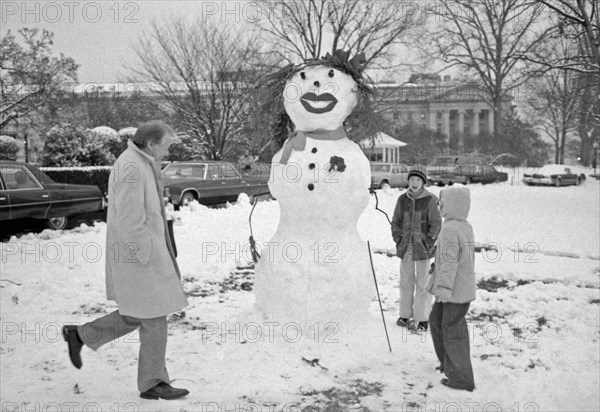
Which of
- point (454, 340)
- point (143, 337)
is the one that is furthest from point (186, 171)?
point (454, 340)

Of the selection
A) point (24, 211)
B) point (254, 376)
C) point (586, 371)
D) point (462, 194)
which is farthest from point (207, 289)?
point (24, 211)

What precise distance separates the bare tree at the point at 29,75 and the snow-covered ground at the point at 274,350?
1182 cm

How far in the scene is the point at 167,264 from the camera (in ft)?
11.8

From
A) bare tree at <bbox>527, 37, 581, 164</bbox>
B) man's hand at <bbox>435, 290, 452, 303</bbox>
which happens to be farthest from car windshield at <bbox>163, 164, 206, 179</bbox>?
man's hand at <bbox>435, 290, 452, 303</bbox>

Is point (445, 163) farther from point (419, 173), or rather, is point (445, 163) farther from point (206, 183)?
point (419, 173)

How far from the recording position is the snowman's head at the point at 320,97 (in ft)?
16.5

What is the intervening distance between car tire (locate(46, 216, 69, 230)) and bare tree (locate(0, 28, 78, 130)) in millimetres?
9256

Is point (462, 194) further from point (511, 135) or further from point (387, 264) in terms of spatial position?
point (511, 135)

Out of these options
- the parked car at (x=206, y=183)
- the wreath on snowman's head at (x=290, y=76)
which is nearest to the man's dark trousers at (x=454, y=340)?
the wreath on snowman's head at (x=290, y=76)

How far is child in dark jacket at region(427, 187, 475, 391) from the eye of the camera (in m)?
3.98

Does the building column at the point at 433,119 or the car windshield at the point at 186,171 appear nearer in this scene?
the car windshield at the point at 186,171

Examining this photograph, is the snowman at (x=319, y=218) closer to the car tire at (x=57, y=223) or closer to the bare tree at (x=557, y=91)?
the car tire at (x=57, y=223)

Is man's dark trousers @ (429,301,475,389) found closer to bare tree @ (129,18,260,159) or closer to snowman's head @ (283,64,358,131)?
snowman's head @ (283,64,358,131)

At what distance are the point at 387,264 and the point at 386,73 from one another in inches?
906
